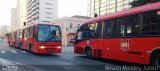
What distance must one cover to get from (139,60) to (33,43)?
40.0ft

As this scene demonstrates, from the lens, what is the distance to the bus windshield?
23875 millimetres

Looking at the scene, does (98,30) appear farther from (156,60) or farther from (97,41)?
(156,60)

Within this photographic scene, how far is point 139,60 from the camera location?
577 inches

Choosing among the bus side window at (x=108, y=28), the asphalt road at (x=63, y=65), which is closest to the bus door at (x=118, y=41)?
the bus side window at (x=108, y=28)

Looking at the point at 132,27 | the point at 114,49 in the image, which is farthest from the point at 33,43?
the point at 132,27

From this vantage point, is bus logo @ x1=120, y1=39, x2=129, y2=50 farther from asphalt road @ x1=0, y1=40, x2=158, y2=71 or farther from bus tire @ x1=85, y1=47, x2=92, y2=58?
bus tire @ x1=85, y1=47, x2=92, y2=58

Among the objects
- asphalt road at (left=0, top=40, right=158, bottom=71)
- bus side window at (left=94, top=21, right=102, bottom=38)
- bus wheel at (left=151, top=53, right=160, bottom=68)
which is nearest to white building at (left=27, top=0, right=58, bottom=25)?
bus side window at (left=94, top=21, right=102, bottom=38)

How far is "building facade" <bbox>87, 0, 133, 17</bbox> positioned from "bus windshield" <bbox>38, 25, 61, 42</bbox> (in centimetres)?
6197

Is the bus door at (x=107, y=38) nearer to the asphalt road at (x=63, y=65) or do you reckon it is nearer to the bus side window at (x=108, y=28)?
the bus side window at (x=108, y=28)

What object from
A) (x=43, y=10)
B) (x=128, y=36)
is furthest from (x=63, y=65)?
(x=43, y=10)

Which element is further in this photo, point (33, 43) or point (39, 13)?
point (39, 13)

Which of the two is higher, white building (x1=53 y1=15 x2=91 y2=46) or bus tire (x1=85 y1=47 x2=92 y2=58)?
white building (x1=53 y1=15 x2=91 y2=46)

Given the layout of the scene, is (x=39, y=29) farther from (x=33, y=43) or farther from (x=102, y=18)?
(x=102, y=18)

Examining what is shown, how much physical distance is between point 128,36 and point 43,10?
120928mm
